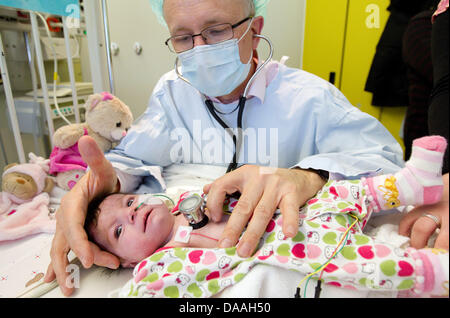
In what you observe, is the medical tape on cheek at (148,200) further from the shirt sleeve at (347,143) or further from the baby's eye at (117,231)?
the shirt sleeve at (347,143)

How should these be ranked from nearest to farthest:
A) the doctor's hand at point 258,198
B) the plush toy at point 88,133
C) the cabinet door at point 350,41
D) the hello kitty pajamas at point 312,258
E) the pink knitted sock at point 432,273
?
1. the pink knitted sock at point 432,273
2. the hello kitty pajamas at point 312,258
3. the doctor's hand at point 258,198
4. the cabinet door at point 350,41
5. the plush toy at point 88,133

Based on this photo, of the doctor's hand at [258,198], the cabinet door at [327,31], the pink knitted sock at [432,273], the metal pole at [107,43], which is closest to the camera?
the pink knitted sock at [432,273]

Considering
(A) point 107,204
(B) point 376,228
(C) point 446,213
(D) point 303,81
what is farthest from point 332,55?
(A) point 107,204

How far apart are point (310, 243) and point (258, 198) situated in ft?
0.45

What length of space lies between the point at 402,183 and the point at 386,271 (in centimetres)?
15

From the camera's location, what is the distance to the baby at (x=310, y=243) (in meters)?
0.40

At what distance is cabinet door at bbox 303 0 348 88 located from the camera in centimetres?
79

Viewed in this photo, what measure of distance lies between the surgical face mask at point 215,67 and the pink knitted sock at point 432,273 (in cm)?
69

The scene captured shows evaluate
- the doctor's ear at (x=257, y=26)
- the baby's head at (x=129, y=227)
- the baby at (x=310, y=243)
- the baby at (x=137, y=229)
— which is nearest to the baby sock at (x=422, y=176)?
the baby at (x=310, y=243)

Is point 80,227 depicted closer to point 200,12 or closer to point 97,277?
point 97,277

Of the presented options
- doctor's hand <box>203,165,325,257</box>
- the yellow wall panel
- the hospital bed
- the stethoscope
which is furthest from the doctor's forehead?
the hospital bed

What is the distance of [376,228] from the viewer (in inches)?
25.1

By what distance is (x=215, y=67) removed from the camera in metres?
0.87

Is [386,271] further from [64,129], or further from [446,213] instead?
[64,129]
